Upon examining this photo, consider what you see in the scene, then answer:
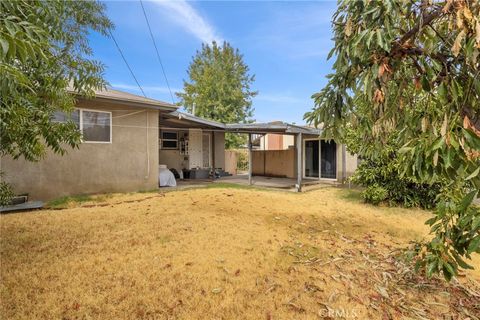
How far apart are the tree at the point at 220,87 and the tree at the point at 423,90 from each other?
2589 cm

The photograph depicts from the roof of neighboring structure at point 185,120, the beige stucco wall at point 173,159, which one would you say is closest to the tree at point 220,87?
the beige stucco wall at point 173,159

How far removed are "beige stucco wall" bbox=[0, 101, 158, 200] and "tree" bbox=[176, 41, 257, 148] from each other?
18209 millimetres

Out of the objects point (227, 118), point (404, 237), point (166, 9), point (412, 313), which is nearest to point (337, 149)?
point (404, 237)

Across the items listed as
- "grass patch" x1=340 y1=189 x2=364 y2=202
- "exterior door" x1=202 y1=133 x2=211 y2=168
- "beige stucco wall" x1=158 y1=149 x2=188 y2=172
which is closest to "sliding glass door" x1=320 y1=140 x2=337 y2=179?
"grass patch" x1=340 y1=189 x2=364 y2=202

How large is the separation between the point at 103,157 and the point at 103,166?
0.31m

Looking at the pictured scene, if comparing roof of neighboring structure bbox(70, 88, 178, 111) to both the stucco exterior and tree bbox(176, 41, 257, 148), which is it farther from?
tree bbox(176, 41, 257, 148)

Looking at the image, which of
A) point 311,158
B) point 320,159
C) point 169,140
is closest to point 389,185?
point 320,159

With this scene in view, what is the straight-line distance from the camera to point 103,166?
927 centimetres

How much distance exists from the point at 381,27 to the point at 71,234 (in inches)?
221

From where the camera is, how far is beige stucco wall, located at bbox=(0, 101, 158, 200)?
796 centimetres

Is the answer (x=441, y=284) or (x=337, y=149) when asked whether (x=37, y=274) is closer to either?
(x=441, y=284)

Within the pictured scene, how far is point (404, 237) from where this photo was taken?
536 cm

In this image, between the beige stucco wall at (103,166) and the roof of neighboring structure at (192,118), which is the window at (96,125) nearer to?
the beige stucco wall at (103,166)

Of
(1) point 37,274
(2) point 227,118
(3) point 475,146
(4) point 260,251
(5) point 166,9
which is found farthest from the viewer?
(2) point 227,118
